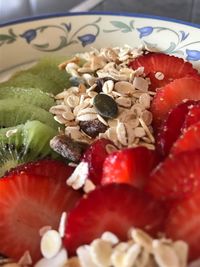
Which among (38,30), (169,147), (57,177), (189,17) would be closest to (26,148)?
(57,177)

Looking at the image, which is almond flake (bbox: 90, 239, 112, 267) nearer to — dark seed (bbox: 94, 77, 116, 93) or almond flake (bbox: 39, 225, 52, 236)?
almond flake (bbox: 39, 225, 52, 236)

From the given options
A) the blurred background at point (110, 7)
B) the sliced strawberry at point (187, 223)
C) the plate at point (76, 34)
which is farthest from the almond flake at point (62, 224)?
the blurred background at point (110, 7)

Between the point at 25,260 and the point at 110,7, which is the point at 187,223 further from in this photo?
the point at 110,7

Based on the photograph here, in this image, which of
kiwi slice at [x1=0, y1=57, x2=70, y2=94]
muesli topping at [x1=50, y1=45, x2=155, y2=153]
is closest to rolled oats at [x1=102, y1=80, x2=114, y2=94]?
muesli topping at [x1=50, y1=45, x2=155, y2=153]

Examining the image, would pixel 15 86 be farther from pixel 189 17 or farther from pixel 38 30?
pixel 189 17

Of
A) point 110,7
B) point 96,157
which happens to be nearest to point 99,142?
point 96,157

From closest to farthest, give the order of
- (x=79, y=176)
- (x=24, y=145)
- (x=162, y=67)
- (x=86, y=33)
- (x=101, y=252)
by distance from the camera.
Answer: (x=101, y=252)
(x=79, y=176)
(x=24, y=145)
(x=162, y=67)
(x=86, y=33)
